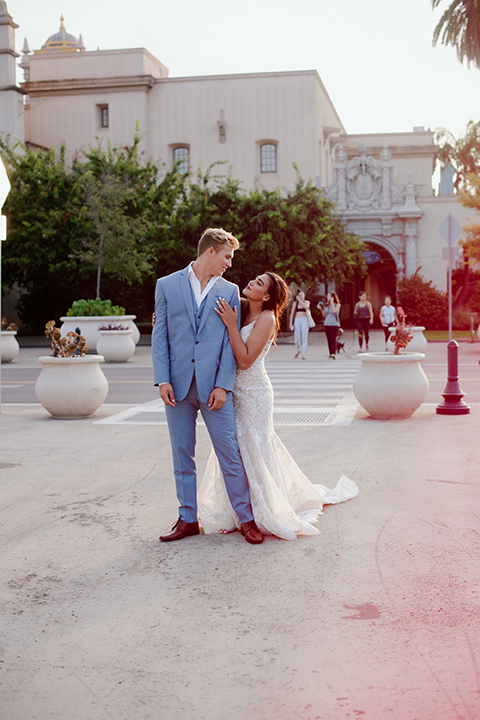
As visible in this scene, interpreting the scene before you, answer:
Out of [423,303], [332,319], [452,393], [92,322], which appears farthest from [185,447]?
[423,303]

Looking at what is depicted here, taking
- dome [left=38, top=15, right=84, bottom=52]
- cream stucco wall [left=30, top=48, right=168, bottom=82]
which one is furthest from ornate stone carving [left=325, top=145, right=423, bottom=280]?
dome [left=38, top=15, right=84, bottom=52]

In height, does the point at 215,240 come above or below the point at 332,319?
above

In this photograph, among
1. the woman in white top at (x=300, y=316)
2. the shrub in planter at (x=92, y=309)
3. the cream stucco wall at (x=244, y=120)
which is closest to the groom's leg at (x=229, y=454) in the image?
the woman in white top at (x=300, y=316)

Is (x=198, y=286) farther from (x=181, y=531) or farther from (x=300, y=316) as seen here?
(x=300, y=316)

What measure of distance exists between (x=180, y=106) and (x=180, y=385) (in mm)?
45521

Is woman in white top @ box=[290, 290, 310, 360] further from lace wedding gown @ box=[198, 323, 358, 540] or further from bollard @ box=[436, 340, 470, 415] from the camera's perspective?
lace wedding gown @ box=[198, 323, 358, 540]

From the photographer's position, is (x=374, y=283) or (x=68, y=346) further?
(x=374, y=283)

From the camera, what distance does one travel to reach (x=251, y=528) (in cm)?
530

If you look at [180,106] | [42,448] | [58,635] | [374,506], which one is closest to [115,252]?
[180,106]

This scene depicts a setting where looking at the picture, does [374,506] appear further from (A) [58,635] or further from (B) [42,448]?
(B) [42,448]

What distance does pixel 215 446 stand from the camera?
17.6ft

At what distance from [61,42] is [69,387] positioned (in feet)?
171

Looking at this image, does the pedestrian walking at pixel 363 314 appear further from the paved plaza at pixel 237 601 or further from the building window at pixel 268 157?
the building window at pixel 268 157

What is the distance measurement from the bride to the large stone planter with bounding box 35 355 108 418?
582 centimetres
